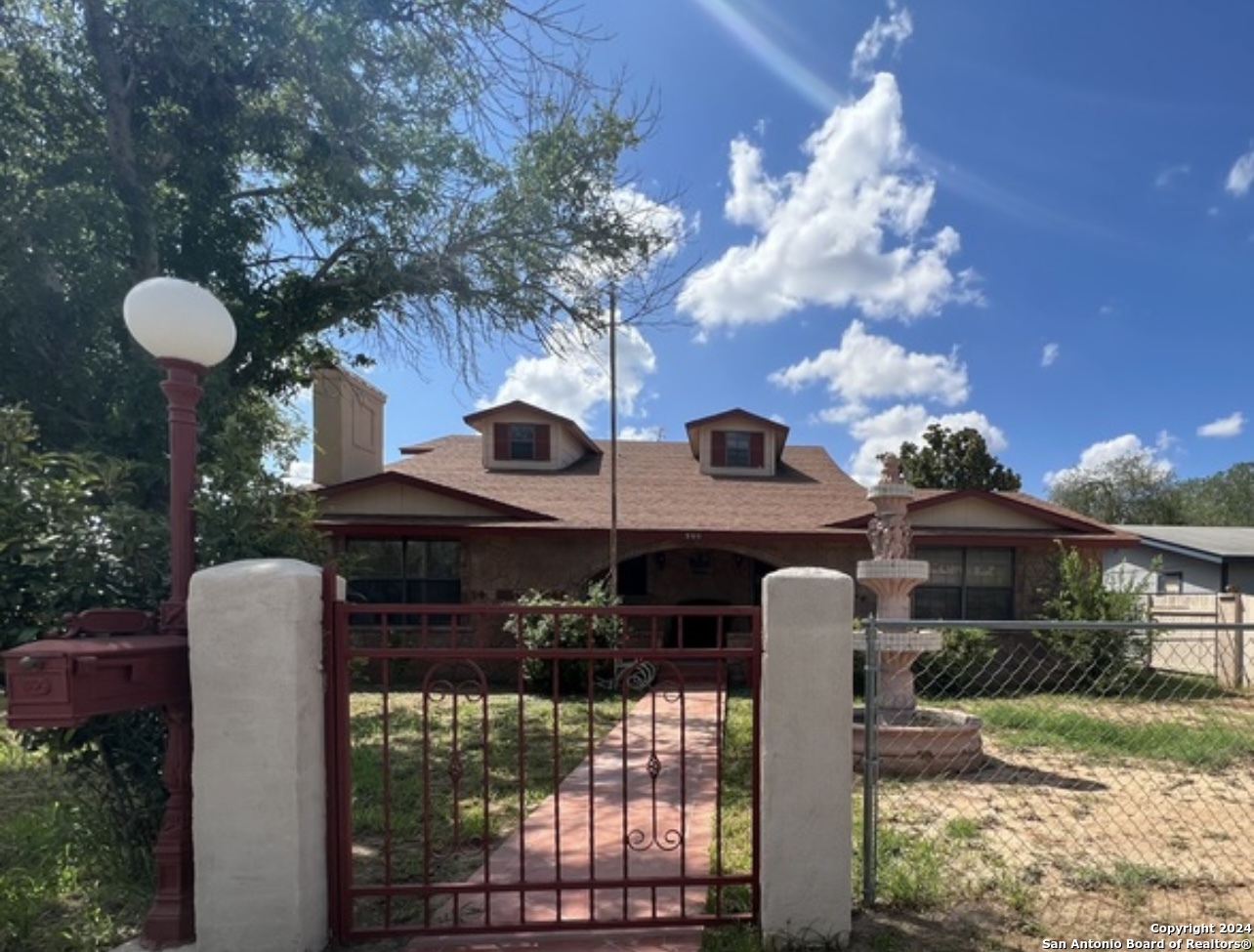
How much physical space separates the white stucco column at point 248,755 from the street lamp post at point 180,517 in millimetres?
214

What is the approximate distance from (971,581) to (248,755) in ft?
43.1

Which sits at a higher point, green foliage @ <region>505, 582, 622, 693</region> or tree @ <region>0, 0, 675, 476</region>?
tree @ <region>0, 0, 675, 476</region>

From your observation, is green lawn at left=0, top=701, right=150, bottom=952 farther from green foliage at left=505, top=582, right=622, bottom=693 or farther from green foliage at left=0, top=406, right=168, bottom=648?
green foliage at left=505, top=582, right=622, bottom=693

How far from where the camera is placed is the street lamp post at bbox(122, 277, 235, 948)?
3090 millimetres

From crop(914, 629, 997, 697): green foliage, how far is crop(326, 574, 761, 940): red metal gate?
363cm

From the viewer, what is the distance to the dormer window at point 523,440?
1555cm

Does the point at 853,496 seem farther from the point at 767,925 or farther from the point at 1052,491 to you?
the point at 1052,491

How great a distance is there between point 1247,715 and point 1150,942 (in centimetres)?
827

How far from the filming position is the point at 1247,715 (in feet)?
30.1

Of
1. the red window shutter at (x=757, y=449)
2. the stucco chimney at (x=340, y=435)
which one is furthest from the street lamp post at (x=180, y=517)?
the red window shutter at (x=757, y=449)

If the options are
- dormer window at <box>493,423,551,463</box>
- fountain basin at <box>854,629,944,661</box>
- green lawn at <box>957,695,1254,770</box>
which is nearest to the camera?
fountain basin at <box>854,629,944,661</box>

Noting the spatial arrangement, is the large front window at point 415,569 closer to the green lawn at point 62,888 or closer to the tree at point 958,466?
the green lawn at point 62,888

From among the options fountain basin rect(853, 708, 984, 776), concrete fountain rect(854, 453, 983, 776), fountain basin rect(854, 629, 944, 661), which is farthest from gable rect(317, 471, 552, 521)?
fountain basin rect(853, 708, 984, 776)

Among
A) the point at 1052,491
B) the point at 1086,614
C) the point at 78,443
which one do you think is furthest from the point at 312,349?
the point at 1052,491
